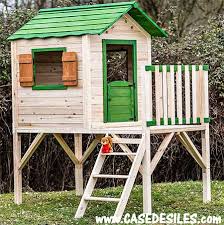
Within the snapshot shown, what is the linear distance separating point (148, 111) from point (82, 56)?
1.29m

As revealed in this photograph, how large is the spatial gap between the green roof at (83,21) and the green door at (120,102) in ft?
2.89

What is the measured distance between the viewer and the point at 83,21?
1130 cm

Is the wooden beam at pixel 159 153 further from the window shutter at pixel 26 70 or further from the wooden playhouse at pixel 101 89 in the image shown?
the window shutter at pixel 26 70

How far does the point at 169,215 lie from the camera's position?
10.5m

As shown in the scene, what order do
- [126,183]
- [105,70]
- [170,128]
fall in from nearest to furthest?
[126,183] → [170,128] → [105,70]

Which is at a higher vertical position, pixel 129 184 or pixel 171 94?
pixel 171 94

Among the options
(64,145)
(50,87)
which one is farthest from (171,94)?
(64,145)

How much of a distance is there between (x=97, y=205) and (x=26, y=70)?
228 cm

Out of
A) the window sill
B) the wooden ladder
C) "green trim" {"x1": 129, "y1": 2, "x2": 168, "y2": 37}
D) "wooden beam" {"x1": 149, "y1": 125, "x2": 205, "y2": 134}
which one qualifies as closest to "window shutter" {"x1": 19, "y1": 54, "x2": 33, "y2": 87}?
the window sill

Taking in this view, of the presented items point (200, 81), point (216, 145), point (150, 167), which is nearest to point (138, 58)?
point (200, 81)

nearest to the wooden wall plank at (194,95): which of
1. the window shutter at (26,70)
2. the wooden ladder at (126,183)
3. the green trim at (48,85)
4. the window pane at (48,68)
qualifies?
the wooden ladder at (126,183)

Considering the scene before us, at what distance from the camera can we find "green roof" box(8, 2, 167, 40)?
36.2ft

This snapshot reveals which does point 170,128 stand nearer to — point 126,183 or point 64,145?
point 126,183

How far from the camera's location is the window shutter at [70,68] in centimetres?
1098
